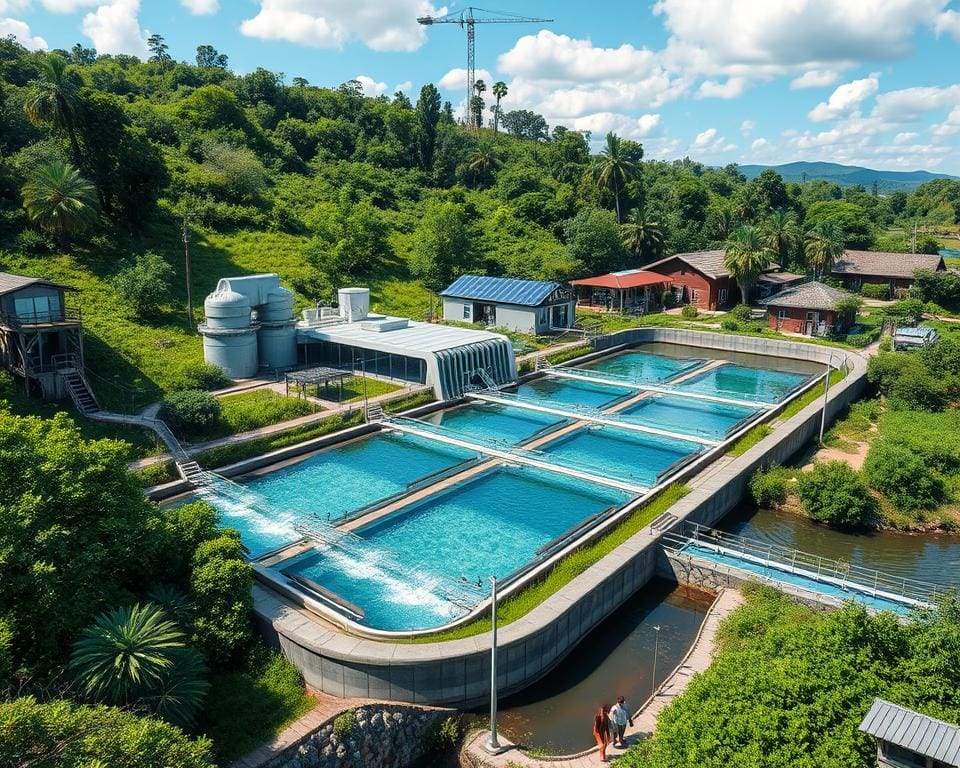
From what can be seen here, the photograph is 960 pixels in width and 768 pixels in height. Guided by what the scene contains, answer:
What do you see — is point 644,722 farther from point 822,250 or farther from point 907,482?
point 822,250

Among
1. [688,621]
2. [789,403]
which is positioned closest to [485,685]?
[688,621]

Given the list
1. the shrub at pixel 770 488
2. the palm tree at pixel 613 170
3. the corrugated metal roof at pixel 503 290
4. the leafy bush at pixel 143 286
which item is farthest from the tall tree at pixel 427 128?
the shrub at pixel 770 488

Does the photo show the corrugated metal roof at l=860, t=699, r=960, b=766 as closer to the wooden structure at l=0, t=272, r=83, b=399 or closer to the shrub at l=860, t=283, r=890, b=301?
the wooden structure at l=0, t=272, r=83, b=399

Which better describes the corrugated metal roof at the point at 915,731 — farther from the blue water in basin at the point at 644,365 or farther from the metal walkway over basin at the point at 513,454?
the blue water in basin at the point at 644,365

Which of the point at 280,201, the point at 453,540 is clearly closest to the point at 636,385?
the point at 453,540

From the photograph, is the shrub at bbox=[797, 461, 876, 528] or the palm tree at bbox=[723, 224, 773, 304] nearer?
the shrub at bbox=[797, 461, 876, 528]

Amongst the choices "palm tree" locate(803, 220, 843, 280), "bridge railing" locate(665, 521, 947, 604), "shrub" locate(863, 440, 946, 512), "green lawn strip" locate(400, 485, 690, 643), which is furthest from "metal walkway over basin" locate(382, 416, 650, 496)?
"palm tree" locate(803, 220, 843, 280)

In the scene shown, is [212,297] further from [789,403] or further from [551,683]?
[789,403]
